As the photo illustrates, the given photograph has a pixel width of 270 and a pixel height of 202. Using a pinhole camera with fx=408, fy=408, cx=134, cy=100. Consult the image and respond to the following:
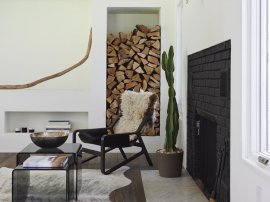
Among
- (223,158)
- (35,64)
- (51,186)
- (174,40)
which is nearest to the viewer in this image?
(223,158)

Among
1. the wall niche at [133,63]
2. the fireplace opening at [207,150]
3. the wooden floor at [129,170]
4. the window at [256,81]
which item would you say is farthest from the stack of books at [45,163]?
the wall niche at [133,63]

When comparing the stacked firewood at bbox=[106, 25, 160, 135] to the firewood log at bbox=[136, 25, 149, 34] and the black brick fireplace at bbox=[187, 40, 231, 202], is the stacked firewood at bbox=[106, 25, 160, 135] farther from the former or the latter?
the black brick fireplace at bbox=[187, 40, 231, 202]

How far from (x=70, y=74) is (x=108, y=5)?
116cm

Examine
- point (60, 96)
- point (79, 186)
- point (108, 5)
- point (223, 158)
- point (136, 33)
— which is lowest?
point (79, 186)

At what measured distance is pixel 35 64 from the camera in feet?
19.6

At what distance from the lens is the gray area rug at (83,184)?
3523 millimetres

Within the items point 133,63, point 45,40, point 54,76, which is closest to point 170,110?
point 133,63

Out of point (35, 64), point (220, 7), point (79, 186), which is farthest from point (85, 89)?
point (220, 7)

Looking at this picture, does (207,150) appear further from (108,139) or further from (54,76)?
(54,76)

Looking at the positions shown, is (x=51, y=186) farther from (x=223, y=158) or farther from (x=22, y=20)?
(x=22, y=20)

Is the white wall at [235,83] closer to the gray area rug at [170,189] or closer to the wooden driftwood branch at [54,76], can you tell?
the gray area rug at [170,189]

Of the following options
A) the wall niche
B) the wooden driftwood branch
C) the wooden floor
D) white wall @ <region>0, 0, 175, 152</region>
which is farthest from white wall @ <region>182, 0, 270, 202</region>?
white wall @ <region>0, 0, 175, 152</region>

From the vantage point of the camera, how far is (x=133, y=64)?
5648mm

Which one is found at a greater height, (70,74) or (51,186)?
(70,74)
